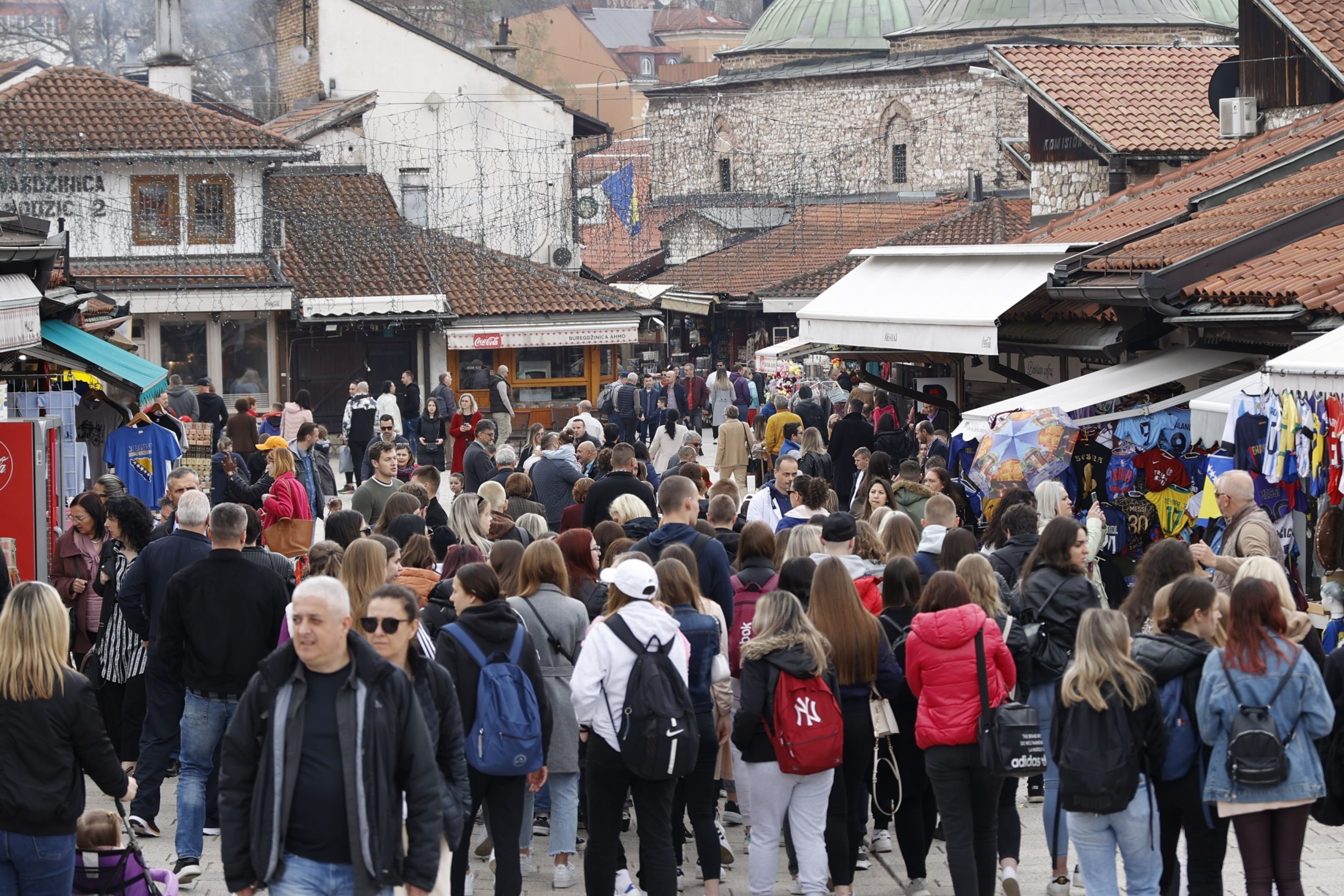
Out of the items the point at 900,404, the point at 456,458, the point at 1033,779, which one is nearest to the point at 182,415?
the point at 456,458

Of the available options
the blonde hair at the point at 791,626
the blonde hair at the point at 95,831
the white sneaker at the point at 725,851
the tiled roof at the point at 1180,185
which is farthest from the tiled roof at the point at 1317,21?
the blonde hair at the point at 95,831

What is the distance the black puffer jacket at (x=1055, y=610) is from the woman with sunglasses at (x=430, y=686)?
2798 millimetres

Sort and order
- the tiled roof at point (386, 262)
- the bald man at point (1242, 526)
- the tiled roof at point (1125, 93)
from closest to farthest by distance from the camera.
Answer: the bald man at point (1242, 526) → the tiled roof at point (1125, 93) → the tiled roof at point (386, 262)

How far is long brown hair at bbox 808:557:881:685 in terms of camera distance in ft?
22.9

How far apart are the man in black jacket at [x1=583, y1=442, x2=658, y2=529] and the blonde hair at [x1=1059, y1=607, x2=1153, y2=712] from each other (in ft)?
17.9

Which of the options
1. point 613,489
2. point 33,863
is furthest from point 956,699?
point 613,489

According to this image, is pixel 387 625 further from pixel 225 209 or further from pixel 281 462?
pixel 225 209

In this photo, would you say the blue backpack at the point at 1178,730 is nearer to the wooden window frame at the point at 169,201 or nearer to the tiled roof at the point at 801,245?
the wooden window frame at the point at 169,201

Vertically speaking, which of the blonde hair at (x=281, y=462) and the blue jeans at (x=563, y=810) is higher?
the blonde hair at (x=281, y=462)

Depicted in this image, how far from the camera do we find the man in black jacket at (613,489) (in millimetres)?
11516

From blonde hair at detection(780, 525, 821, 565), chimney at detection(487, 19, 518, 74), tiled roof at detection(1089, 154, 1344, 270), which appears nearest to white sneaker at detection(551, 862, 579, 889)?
blonde hair at detection(780, 525, 821, 565)

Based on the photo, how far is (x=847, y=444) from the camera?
1744cm

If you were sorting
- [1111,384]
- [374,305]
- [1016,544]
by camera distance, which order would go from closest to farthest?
[1016,544], [1111,384], [374,305]

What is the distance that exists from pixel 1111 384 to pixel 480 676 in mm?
7525
